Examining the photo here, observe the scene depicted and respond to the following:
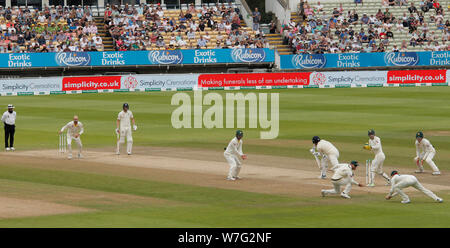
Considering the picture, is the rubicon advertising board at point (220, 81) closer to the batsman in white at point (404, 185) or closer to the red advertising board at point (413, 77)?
the red advertising board at point (413, 77)

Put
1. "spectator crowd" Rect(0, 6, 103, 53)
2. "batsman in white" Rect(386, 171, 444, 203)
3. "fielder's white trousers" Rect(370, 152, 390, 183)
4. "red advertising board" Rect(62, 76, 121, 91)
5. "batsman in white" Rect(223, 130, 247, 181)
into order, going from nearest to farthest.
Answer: "batsman in white" Rect(386, 171, 444, 203)
"fielder's white trousers" Rect(370, 152, 390, 183)
"batsman in white" Rect(223, 130, 247, 181)
"red advertising board" Rect(62, 76, 121, 91)
"spectator crowd" Rect(0, 6, 103, 53)

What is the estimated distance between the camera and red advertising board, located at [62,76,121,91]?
5725cm

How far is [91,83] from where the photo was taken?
5781 cm

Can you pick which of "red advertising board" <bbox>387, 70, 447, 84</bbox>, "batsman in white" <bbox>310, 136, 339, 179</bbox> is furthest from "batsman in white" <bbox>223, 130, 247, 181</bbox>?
"red advertising board" <bbox>387, 70, 447, 84</bbox>

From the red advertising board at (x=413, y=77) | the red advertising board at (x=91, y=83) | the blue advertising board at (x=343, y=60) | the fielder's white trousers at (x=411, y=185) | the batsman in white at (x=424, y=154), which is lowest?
the fielder's white trousers at (x=411, y=185)

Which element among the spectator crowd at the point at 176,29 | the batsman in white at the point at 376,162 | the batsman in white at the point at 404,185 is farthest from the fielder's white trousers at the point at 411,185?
the spectator crowd at the point at 176,29

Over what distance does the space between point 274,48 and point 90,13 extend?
14.7 metres

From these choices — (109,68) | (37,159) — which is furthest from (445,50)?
(37,159)

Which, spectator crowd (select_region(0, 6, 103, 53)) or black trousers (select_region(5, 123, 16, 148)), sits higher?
spectator crowd (select_region(0, 6, 103, 53))

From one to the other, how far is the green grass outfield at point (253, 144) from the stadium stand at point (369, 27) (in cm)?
911

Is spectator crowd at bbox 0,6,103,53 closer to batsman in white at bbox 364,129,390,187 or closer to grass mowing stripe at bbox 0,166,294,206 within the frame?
grass mowing stripe at bbox 0,166,294,206

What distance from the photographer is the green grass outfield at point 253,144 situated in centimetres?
1911

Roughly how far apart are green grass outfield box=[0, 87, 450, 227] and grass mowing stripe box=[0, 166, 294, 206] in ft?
0.09

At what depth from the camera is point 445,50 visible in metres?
66.4
